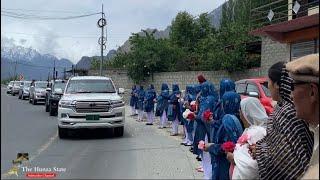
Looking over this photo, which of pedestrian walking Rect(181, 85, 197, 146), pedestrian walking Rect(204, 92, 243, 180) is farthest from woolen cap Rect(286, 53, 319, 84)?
pedestrian walking Rect(181, 85, 197, 146)

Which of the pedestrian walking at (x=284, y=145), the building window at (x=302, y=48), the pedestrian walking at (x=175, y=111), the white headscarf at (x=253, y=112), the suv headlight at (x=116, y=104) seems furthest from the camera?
the building window at (x=302, y=48)

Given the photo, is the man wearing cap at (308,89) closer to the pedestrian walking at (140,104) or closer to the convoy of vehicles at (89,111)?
the convoy of vehicles at (89,111)

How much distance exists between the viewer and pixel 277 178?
3295mm

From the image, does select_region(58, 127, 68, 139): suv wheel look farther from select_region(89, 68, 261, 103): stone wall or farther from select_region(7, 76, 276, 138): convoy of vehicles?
select_region(89, 68, 261, 103): stone wall

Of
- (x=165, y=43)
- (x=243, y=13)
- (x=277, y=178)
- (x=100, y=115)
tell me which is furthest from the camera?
(x=243, y=13)

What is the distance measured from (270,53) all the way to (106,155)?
15.1m

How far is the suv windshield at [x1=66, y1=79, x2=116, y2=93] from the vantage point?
14.4 meters

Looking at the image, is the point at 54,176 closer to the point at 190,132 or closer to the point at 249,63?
the point at 190,132

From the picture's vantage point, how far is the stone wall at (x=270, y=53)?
22688 mm

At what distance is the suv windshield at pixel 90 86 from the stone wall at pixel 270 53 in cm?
1005

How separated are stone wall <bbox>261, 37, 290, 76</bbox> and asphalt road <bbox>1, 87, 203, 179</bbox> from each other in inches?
379

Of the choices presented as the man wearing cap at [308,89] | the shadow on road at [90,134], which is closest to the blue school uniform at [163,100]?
the shadow on road at [90,134]

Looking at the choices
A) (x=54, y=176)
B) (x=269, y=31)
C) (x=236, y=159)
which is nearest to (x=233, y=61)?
(x=269, y=31)

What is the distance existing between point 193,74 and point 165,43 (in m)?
5.36
